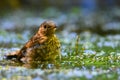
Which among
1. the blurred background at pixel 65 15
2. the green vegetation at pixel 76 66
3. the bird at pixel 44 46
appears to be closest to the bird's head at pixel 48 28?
the bird at pixel 44 46

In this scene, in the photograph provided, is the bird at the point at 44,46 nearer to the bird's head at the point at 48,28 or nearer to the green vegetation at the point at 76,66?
the bird's head at the point at 48,28

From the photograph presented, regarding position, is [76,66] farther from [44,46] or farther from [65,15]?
[65,15]

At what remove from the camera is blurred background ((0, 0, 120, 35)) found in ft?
69.5

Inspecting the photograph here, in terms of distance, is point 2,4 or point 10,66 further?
point 2,4

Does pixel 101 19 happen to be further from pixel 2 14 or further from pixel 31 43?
pixel 31 43

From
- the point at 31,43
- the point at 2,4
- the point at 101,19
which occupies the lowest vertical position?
the point at 31,43

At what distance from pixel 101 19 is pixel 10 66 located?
14.7m

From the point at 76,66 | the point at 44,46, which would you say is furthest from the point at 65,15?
the point at 76,66

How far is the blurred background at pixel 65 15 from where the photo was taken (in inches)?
834

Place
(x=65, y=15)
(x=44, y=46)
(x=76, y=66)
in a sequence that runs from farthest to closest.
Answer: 1. (x=65, y=15)
2. (x=44, y=46)
3. (x=76, y=66)

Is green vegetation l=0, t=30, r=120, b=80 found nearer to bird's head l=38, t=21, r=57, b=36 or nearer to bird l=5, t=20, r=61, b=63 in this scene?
bird l=5, t=20, r=61, b=63

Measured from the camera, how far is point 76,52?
478 inches

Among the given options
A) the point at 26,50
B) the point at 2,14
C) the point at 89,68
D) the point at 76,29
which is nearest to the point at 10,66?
the point at 26,50

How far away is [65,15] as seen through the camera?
25828 mm
